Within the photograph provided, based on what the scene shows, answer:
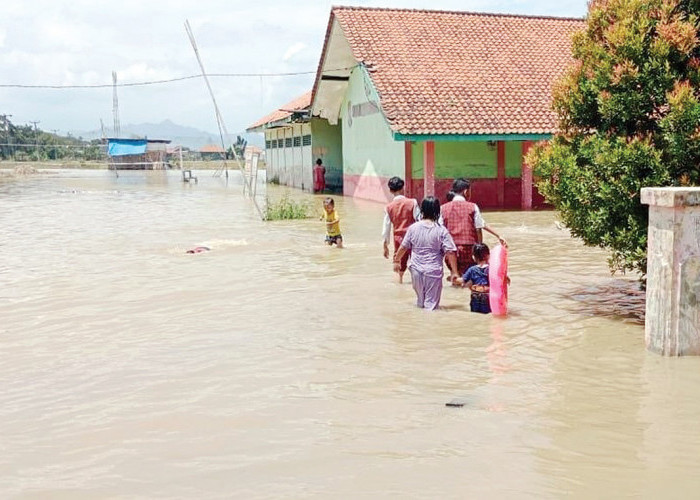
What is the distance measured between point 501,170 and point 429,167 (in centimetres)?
236

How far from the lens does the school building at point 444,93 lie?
19047mm

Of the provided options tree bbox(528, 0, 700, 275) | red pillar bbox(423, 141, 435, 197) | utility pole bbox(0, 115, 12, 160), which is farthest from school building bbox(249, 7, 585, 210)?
utility pole bbox(0, 115, 12, 160)

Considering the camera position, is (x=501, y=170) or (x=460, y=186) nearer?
(x=460, y=186)

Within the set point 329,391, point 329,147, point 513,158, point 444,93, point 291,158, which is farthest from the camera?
point 291,158

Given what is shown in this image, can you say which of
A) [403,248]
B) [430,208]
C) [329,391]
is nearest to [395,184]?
[403,248]

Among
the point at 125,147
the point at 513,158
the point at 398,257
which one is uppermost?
the point at 125,147

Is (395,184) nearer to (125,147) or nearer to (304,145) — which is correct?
Answer: (304,145)

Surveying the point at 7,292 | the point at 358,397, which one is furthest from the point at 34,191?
the point at 358,397

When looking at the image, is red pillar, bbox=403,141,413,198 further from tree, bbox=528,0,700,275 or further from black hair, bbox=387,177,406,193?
tree, bbox=528,0,700,275

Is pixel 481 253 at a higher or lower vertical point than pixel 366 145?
lower

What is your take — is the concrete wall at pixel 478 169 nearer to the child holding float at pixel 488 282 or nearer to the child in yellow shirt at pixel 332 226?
the child in yellow shirt at pixel 332 226

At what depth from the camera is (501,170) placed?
20.6 m

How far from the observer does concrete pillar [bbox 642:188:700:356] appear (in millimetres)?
5750

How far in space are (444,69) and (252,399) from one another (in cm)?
1729
